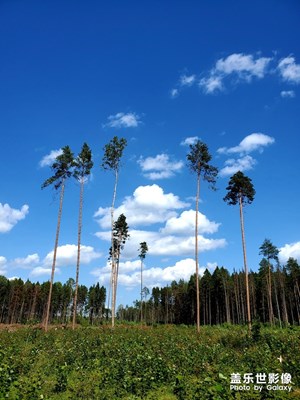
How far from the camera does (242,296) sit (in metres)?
71.9

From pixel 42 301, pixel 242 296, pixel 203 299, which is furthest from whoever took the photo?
pixel 42 301

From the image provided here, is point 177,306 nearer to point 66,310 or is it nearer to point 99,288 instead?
point 99,288

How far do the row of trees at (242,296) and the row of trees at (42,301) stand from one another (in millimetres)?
23639

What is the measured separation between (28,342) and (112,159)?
61.9 ft

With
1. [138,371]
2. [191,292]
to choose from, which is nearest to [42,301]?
[191,292]

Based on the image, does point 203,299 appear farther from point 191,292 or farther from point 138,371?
point 138,371

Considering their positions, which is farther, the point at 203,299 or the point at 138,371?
the point at 203,299

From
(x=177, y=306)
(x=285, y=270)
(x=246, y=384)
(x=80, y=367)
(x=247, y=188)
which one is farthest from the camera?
(x=177, y=306)

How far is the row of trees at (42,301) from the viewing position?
268 feet

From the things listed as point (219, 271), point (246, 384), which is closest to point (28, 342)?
point (246, 384)

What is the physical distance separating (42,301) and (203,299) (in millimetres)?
49126

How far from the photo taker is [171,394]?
9.41 m

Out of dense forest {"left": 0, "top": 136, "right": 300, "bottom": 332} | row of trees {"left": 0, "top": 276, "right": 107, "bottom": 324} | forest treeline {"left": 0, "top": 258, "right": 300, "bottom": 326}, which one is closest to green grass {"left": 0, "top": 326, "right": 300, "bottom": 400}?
dense forest {"left": 0, "top": 136, "right": 300, "bottom": 332}

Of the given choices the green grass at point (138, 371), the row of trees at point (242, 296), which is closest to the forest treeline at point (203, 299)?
the row of trees at point (242, 296)
